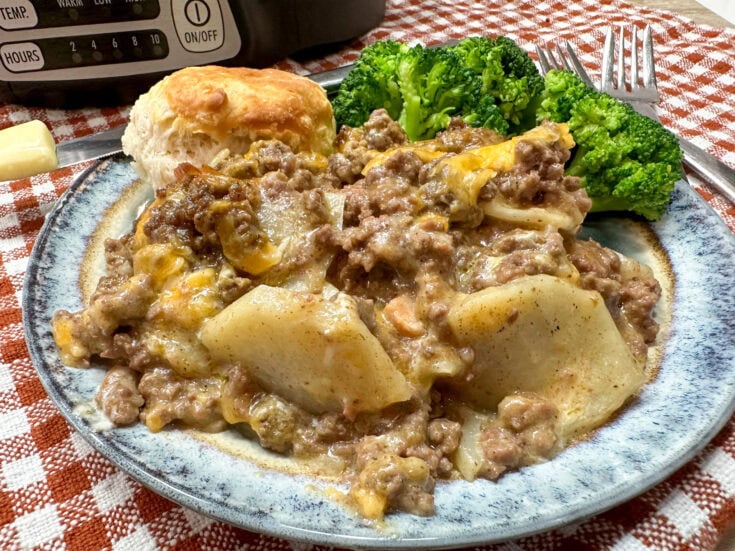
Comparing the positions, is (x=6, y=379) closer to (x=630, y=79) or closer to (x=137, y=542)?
(x=137, y=542)

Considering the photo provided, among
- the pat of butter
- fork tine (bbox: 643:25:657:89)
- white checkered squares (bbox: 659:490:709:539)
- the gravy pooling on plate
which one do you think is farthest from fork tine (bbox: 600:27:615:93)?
the pat of butter

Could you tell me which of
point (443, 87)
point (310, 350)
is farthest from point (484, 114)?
point (310, 350)

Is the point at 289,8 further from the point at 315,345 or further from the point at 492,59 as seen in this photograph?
the point at 315,345

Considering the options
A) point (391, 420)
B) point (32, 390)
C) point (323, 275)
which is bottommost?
point (32, 390)

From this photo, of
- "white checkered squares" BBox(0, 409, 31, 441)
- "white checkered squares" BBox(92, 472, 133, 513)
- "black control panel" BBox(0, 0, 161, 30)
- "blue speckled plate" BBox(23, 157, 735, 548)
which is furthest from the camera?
"black control panel" BBox(0, 0, 161, 30)

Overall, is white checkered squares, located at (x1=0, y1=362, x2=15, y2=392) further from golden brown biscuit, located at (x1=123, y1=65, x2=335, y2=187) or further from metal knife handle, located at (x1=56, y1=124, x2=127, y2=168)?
metal knife handle, located at (x1=56, y1=124, x2=127, y2=168)

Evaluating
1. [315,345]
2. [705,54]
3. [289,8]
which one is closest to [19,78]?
[289,8]
